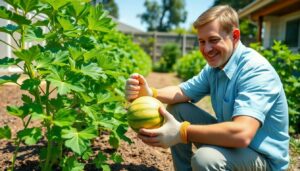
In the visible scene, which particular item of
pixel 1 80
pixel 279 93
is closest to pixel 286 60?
pixel 279 93

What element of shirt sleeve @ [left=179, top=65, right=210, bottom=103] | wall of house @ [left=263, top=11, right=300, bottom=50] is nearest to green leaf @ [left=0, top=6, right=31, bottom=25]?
shirt sleeve @ [left=179, top=65, right=210, bottom=103]

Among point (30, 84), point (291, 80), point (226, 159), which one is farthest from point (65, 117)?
point (291, 80)

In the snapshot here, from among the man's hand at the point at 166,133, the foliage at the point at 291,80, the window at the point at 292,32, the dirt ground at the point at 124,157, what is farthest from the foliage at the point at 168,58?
the man's hand at the point at 166,133

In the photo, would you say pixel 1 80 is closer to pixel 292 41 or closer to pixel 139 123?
pixel 139 123

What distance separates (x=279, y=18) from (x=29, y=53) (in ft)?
43.3

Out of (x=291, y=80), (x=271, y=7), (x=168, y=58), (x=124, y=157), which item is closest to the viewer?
(x=124, y=157)

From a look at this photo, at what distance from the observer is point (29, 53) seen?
194cm

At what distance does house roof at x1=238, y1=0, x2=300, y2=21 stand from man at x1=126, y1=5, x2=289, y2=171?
793cm

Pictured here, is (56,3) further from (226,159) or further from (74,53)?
(226,159)

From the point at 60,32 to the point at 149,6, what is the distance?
2686 inches

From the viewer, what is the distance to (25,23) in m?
2.09

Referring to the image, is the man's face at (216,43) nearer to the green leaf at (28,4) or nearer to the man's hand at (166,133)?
the man's hand at (166,133)

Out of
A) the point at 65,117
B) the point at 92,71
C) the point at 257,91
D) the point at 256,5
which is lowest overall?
the point at 65,117

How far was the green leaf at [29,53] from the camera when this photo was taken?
192cm
